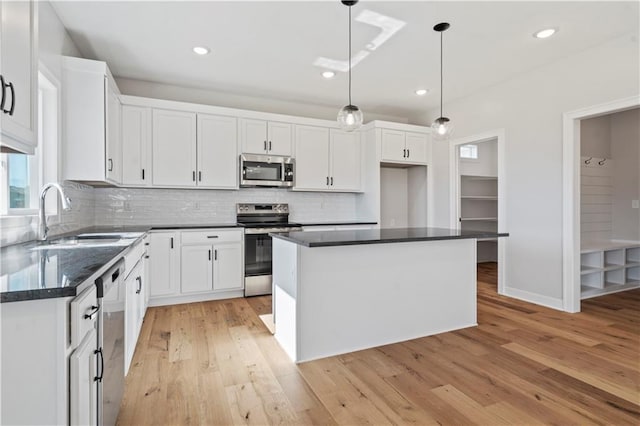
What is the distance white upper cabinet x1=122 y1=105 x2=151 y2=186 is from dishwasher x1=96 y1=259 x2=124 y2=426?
8.26 ft

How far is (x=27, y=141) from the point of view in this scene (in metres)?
1.62

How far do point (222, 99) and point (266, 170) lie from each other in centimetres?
120

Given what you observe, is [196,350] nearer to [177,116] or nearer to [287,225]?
[287,225]

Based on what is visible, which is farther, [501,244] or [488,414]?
[501,244]

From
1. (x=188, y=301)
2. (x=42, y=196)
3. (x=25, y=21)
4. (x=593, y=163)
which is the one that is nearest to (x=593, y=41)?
(x=593, y=163)

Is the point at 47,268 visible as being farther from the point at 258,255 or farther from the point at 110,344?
the point at 258,255

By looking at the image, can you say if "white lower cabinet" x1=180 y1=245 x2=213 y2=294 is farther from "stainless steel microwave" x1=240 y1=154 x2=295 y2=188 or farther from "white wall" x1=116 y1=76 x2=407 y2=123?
"white wall" x1=116 y1=76 x2=407 y2=123

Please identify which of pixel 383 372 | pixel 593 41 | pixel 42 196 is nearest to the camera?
pixel 42 196

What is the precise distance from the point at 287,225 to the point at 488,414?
3064 millimetres

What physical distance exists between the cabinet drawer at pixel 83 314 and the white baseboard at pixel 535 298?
4.24 m

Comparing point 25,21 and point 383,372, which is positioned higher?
point 25,21

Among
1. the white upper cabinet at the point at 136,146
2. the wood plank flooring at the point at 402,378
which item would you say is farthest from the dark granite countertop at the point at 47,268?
the white upper cabinet at the point at 136,146

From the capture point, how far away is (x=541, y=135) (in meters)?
3.89

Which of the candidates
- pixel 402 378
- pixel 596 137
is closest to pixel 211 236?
pixel 402 378
